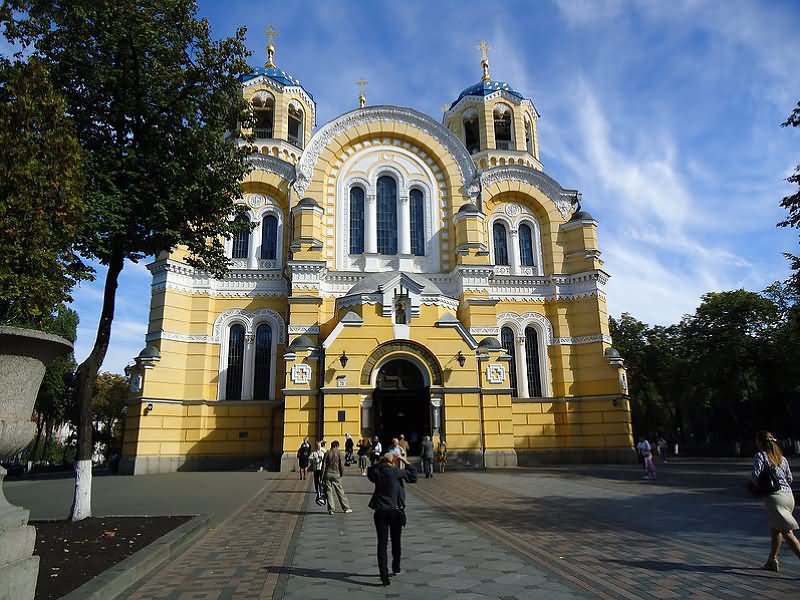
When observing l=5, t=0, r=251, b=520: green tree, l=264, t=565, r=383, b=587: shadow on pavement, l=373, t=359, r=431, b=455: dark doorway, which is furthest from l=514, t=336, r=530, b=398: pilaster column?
l=264, t=565, r=383, b=587: shadow on pavement

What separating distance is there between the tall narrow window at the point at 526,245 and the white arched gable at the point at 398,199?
4.90 metres

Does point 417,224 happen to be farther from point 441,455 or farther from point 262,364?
point 441,455

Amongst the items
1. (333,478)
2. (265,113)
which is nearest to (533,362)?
(333,478)

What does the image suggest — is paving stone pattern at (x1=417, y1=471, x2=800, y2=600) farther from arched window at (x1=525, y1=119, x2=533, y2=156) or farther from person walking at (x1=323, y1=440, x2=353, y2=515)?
arched window at (x1=525, y1=119, x2=533, y2=156)

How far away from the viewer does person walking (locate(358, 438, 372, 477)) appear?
1926 cm

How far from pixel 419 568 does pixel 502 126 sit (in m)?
31.8

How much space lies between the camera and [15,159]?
354 inches

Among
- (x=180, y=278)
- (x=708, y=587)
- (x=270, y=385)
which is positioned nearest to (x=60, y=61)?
(x=708, y=587)

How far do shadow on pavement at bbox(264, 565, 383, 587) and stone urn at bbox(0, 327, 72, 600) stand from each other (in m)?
3.02

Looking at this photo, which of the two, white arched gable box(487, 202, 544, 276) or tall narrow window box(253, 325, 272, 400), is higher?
white arched gable box(487, 202, 544, 276)

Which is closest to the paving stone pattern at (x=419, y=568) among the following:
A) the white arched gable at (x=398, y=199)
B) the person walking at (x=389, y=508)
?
the person walking at (x=389, y=508)

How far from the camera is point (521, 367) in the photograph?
29047 mm

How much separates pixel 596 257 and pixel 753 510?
19.1m

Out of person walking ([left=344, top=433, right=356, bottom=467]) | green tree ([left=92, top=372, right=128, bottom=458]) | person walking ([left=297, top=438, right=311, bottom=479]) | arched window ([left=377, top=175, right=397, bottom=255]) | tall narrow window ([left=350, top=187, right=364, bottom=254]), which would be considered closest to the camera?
person walking ([left=297, top=438, right=311, bottom=479])
